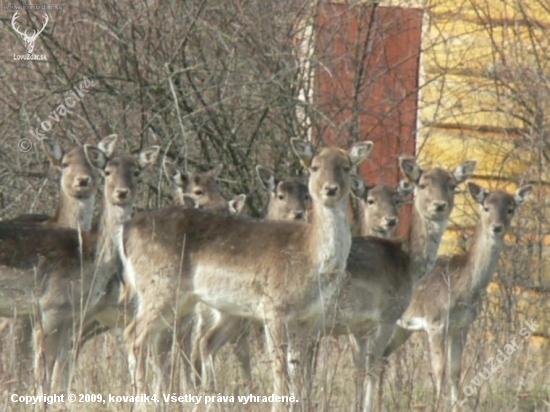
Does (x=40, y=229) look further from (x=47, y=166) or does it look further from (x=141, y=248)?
(x=47, y=166)

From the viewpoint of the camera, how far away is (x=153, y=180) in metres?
12.9

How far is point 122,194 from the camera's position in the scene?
31.4 ft

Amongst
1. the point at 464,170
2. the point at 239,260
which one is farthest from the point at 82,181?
the point at 464,170

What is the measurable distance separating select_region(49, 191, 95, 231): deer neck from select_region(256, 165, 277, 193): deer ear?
151 centimetres

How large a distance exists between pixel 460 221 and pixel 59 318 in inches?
209

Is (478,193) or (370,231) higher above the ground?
(478,193)

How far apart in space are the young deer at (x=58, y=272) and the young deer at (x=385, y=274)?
1500mm

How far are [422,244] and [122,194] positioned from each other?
6.68 ft

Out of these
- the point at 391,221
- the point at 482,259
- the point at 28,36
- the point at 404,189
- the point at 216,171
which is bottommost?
the point at 482,259

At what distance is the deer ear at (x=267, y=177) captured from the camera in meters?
11.4

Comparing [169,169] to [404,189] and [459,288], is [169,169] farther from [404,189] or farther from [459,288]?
[459,288]

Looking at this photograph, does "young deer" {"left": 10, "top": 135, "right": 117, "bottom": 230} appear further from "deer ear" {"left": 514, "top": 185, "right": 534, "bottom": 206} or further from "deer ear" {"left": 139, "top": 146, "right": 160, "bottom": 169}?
"deer ear" {"left": 514, "top": 185, "right": 534, "bottom": 206}

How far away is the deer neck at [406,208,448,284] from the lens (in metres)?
9.91

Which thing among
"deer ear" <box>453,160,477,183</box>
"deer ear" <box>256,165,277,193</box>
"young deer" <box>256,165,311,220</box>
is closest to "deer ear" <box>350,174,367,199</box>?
"young deer" <box>256,165,311,220</box>
